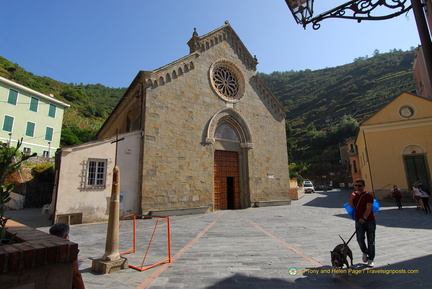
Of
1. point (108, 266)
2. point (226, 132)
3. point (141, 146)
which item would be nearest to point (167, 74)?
point (141, 146)

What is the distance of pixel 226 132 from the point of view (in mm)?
17625

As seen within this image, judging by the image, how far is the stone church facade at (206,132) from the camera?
44.2ft

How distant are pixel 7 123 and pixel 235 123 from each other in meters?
26.0

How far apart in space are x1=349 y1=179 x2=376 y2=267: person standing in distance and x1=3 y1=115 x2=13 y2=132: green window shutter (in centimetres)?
3359

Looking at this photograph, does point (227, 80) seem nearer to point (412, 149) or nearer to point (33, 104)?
point (412, 149)

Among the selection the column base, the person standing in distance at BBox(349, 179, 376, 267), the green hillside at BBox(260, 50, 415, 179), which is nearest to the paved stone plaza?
the column base

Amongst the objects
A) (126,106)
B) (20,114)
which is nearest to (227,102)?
(126,106)

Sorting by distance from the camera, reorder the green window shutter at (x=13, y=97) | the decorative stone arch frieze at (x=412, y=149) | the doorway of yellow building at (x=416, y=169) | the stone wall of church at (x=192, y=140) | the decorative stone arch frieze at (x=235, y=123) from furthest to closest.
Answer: the green window shutter at (x=13, y=97) < the decorative stone arch frieze at (x=412, y=149) < the doorway of yellow building at (x=416, y=169) < the decorative stone arch frieze at (x=235, y=123) < the stone wall of church at (x=192, y=140)

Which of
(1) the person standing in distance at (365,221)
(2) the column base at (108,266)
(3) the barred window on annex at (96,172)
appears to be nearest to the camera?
(2) the column base at (108,266)

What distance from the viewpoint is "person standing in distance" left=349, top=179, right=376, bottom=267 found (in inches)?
185

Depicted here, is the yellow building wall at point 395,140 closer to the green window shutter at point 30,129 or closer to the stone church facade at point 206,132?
the stone church facade at point 206,132

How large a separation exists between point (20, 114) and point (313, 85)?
13151cm

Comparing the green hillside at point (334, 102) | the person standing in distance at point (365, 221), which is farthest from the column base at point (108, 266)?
the green hillside at point (334, 102)

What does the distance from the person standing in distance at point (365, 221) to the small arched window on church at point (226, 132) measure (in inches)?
Result: 492
